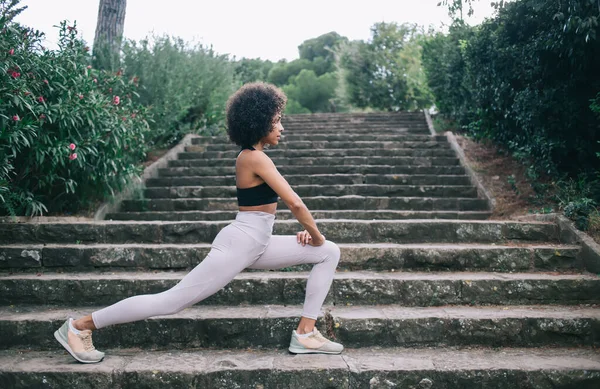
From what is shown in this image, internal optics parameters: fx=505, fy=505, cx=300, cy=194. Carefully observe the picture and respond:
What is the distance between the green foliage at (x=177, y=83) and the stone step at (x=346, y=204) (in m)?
1.66

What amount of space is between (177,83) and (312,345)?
728 cm

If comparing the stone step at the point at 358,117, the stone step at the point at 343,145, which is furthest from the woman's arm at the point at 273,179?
the stone step at the point at 358,117

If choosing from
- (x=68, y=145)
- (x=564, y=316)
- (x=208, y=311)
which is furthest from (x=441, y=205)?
(x=68, y=145)

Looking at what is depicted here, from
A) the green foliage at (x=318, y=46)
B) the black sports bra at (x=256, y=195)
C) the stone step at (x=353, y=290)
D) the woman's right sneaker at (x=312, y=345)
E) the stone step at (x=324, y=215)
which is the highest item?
the green foliage at (x=318, y=46)

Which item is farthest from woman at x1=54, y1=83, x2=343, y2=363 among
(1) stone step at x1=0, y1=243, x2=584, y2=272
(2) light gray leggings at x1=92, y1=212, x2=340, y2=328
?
(1) stone step at x1=0, y1=243, x2=584, y2=272

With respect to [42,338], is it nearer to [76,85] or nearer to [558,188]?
[76,85]

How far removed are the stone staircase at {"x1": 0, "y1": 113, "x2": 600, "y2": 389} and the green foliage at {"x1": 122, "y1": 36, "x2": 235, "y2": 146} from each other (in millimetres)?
3450

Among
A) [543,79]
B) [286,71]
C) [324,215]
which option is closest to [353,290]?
[324,215]

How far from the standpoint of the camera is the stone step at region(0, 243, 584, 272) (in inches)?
166

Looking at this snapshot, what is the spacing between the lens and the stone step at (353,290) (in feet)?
12.6

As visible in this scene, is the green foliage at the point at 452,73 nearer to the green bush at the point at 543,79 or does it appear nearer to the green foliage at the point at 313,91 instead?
the green bush at the point at 543,79

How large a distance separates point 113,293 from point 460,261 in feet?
9.21

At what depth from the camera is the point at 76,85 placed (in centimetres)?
538

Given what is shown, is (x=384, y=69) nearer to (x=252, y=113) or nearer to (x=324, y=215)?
(x=324, y=215)
